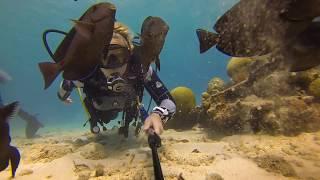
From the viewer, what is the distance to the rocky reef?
4297 millimetres

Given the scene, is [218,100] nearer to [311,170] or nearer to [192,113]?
[192,113]

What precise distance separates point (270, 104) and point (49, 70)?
10.9 feet

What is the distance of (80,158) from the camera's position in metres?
4.05

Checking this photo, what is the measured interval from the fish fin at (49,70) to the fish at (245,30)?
141cm

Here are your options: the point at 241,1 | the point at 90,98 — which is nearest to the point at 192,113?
the point at 90,98

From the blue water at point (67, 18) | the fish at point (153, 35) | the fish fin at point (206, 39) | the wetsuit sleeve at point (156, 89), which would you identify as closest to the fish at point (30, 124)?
the blue water at point (67, 18)

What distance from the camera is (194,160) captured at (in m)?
3.63

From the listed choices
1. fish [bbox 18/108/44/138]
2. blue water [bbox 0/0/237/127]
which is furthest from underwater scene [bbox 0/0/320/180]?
blue water [bbox 0/0/237/127]

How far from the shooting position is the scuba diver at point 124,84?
406cm

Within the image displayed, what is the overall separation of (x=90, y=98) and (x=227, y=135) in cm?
237

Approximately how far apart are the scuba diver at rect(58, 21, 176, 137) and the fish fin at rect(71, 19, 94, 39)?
4.43 feet

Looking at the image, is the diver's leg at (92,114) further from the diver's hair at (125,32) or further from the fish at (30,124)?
the fish at (30,124)

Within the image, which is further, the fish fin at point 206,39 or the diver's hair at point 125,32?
the diver's hair at point 125,32

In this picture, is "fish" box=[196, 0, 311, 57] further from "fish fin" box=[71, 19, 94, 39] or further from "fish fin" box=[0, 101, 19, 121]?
"fish fin" box=[0, 101, 19, 121]
